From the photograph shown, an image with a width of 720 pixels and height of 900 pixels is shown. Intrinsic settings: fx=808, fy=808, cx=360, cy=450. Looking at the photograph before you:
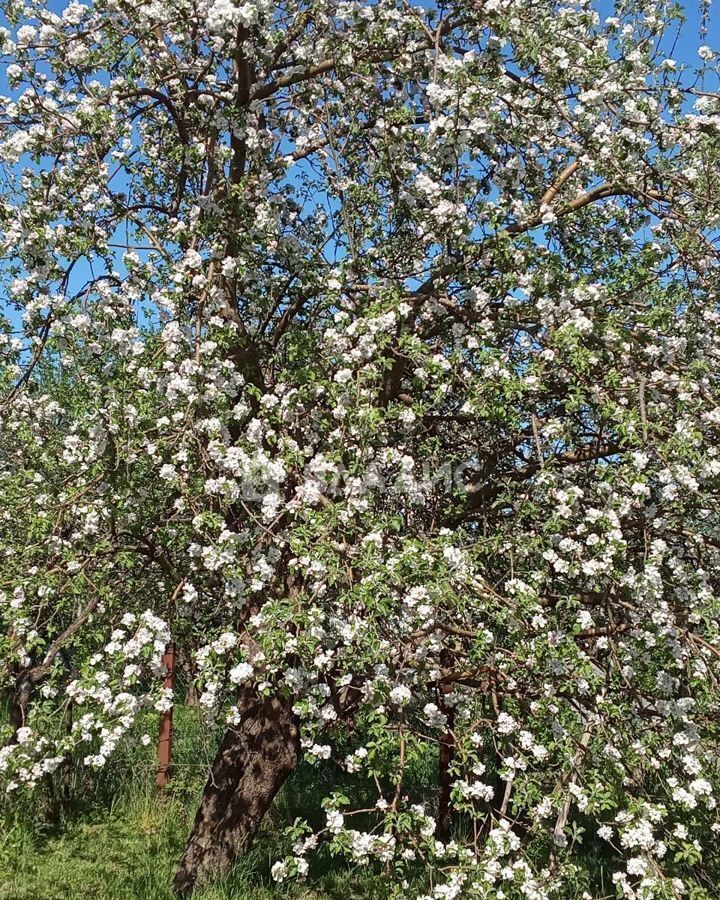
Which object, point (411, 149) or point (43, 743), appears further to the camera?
point (411, 149)

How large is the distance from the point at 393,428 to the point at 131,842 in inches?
164

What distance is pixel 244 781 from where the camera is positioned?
521 centimetres

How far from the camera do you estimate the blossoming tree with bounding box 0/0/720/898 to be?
3.57 metres

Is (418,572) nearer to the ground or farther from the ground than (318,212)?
nearer to the ground

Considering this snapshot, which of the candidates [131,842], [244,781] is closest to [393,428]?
[244,781]

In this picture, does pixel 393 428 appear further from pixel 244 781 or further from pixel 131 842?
pixel 131 842

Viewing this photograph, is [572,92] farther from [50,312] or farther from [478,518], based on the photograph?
[50,312]

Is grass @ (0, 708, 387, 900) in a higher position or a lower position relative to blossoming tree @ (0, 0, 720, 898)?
lower

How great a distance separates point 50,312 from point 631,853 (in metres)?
3.69

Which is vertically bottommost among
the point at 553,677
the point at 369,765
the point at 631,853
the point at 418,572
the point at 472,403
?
the point at 631,853

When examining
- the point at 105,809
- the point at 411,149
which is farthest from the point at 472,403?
the point at 105,809

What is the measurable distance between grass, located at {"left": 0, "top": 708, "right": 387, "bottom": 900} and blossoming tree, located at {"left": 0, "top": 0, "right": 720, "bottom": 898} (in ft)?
1.37

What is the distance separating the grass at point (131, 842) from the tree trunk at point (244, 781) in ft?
0.55

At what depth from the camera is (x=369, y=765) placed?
3.48 meters
